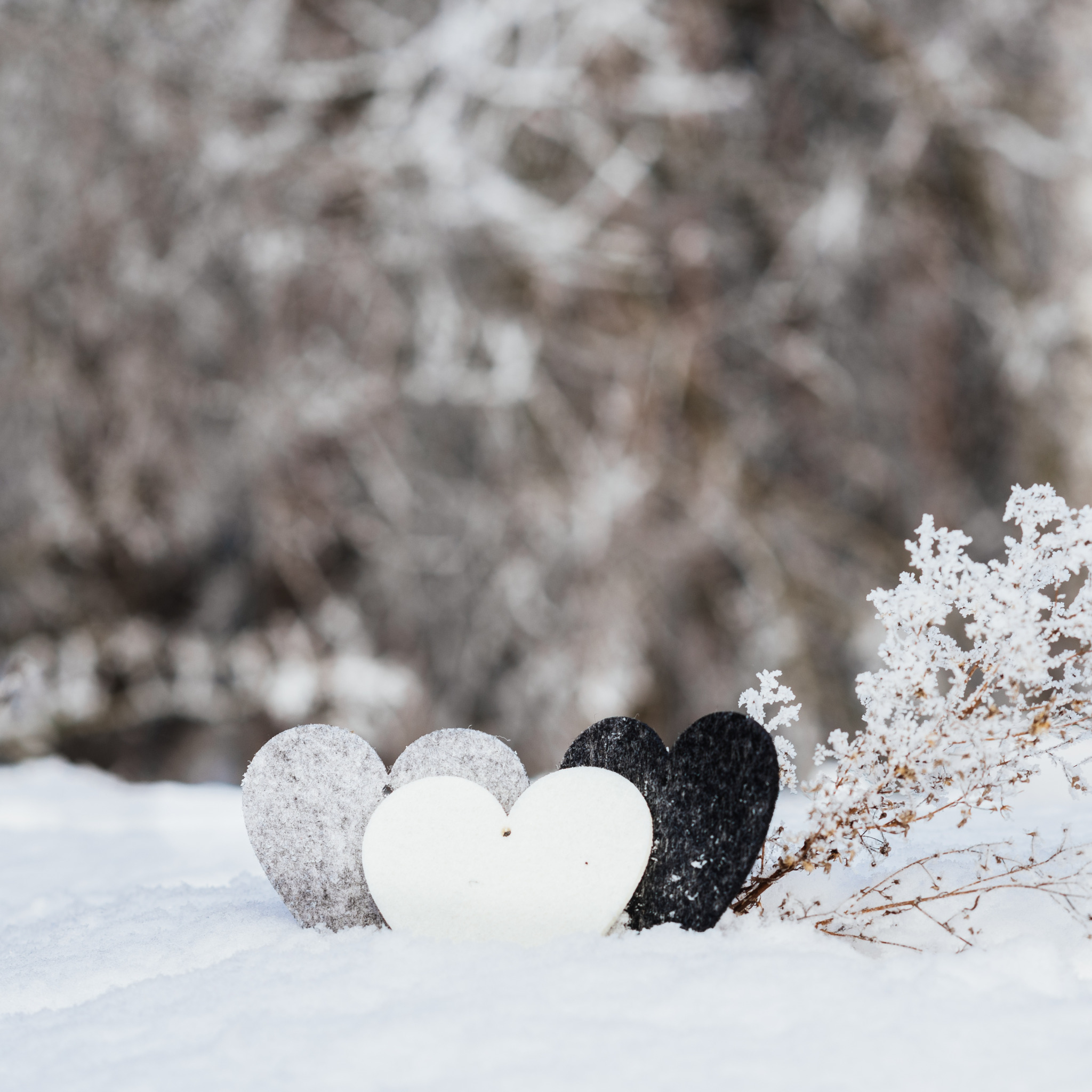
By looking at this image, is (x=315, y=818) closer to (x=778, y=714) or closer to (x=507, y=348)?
(x=778, y=714)

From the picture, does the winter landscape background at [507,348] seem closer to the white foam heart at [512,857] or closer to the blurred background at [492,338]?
the blurred background at [492,338]

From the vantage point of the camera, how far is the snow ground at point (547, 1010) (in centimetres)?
40

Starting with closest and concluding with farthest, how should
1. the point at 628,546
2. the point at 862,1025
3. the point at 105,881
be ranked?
the point at 862,1025 → the point at 105,881 → the point at 628,546

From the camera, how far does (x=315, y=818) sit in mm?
619

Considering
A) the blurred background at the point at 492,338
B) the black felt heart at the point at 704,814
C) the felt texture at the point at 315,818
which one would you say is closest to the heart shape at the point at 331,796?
the felt texture at the point at 315,818

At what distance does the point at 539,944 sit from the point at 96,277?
2.23 metres

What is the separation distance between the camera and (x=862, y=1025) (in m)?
0.43

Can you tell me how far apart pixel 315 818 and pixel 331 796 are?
0.02m

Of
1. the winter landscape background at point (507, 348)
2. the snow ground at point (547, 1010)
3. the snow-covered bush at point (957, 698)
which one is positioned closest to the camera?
the snow ground at point (547, 1010)

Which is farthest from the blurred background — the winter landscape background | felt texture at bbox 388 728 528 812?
felt texture at bbox 388 728 528 812

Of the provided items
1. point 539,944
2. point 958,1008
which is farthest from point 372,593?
point 958,1008

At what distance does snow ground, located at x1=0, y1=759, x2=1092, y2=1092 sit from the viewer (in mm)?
400

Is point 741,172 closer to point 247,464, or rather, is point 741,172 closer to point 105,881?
point 247,464

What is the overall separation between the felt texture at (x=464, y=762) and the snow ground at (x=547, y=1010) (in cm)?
10
